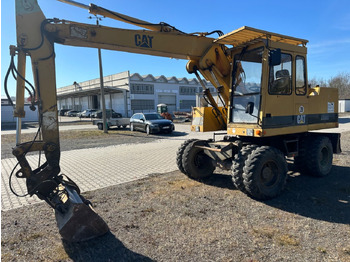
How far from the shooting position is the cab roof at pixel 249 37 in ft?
16.3

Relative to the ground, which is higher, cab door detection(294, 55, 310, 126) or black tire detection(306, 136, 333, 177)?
cab door detection(294, 55, 310, 126)

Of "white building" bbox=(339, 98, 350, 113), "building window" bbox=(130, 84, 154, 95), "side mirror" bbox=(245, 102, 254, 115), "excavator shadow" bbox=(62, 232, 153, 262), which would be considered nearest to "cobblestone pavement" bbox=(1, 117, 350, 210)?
"excavator shadow" bbox=(62, 232, 153, 262)

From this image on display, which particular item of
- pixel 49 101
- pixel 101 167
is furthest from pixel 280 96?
pixel 101 167

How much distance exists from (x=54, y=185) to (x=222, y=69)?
14.4 ft

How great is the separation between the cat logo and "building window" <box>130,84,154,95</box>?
4666 cm

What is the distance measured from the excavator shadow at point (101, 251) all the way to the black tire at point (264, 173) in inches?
98.1

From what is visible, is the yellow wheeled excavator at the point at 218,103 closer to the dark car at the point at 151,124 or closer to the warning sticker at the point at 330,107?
the warning sticker at the point at 330,107

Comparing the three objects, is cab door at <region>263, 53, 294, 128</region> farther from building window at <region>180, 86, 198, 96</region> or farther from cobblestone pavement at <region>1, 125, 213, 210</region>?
building window at <region>180, 86, 198, 96</region>

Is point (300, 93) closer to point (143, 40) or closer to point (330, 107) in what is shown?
point (330, 107)

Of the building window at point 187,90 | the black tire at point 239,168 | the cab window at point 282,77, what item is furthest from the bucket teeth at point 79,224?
the building window at point 187,90

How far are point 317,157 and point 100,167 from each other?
21.3 feet

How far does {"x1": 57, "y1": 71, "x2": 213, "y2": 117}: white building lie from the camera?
50.5 metres

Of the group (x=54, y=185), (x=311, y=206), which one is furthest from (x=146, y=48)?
(x=311, y=206)

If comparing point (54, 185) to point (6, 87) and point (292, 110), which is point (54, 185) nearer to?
point (6, 87)
